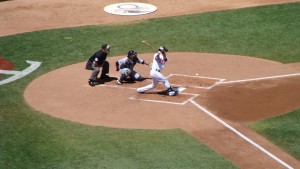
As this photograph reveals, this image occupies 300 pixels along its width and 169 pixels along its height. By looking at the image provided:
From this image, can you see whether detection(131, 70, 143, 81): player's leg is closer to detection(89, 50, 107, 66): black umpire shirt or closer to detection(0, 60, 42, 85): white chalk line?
detection(89, 50, 107, 66): black umpire shirt

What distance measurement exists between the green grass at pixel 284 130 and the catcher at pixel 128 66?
17.8ft

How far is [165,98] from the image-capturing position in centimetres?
2059

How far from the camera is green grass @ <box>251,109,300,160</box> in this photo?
16.9 metres

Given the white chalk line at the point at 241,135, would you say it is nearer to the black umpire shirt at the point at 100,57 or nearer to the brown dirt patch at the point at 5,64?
the black umpire shirt at the point at 100,57

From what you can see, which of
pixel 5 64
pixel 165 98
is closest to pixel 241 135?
pixel 165 98

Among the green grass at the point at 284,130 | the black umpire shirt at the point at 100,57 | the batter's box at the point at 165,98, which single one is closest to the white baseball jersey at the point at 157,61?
the batter's box at the point at 165,98

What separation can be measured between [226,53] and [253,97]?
558 centimetres

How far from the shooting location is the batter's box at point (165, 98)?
20272 mm

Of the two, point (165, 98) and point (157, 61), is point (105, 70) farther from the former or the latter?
point (165, 98)

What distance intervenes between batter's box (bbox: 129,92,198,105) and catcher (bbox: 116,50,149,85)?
4.37 feet

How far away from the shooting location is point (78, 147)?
16.8 meters

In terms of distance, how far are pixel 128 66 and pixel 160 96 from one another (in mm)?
2008

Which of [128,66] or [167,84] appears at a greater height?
[128,66]

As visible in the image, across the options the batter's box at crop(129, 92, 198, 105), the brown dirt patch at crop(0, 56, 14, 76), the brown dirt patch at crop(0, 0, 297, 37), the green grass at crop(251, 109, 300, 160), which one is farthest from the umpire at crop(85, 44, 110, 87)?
the brown dirt patch at crop(0, 0, 297, 37)
